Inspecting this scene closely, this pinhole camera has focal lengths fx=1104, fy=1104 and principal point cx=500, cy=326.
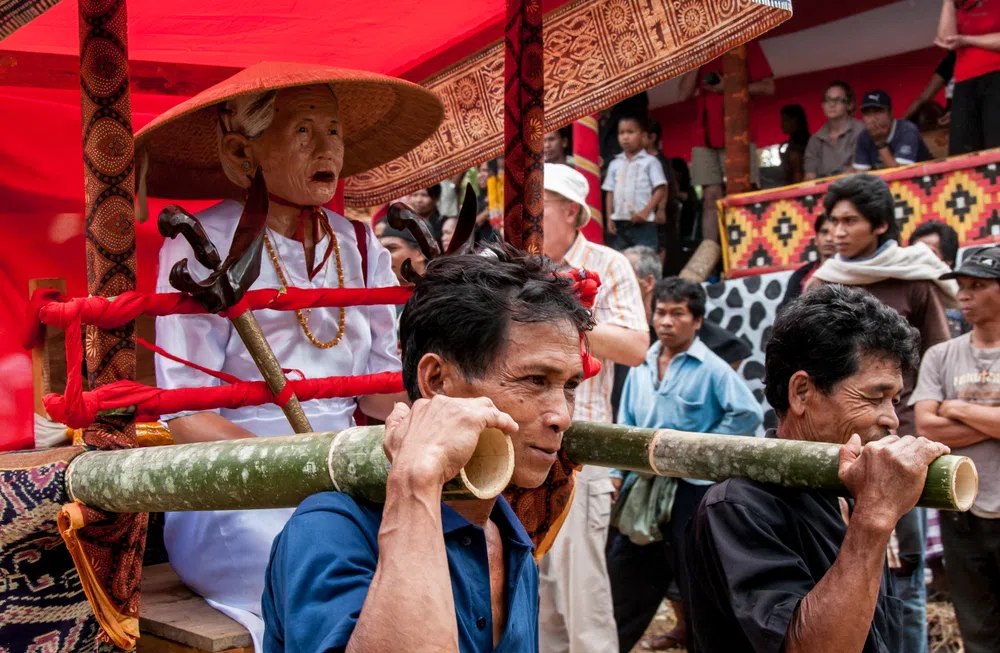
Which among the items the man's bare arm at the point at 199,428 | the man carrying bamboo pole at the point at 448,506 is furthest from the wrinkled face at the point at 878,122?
the man carrying bamboo pole at the point at 448,506

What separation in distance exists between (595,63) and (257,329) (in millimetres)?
1625

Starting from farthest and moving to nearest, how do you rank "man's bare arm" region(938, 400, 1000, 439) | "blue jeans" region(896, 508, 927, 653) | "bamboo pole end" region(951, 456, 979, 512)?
"blue jeans" region(896, 508, 927, 653) → "man's bare arm" region(938, 400, 1000, 439) → "bamboo pole end" region(951, 456, 979, 512)

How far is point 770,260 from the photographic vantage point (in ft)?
28.1

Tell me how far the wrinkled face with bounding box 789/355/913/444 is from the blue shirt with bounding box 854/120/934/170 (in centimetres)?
673

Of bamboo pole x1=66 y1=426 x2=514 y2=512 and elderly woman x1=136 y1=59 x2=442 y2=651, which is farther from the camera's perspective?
elderly woman x1=136 y1=59 x2=442 y2=651

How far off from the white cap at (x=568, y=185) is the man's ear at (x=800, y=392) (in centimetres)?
249

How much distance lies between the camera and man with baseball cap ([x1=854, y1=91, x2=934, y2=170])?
28.5 feet

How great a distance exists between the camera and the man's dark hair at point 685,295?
5684 mm

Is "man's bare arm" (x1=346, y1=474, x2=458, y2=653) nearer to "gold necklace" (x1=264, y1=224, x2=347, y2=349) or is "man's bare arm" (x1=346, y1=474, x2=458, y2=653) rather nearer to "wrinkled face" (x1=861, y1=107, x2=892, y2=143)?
"gold necklace" (x1=264, y1=224, x2=347, y2=349)

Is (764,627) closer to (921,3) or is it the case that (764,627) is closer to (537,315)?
(537,315)

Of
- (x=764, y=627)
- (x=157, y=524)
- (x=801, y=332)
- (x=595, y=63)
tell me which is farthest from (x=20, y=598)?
(x=595, y=63)

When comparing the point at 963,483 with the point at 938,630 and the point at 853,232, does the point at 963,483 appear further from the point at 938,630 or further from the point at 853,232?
the point at 938,630

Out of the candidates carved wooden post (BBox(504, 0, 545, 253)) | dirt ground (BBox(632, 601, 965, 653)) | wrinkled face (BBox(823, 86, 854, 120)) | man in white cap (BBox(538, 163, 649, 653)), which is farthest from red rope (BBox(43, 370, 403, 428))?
wrinkled face (BBox(823, 86, 854, 120))

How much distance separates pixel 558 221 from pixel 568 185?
0.17 m
